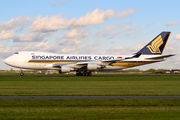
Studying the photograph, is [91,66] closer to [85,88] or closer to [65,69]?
[65,69]

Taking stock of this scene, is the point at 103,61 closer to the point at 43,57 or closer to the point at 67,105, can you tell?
the point at 43,57

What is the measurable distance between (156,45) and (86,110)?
42.6 meters

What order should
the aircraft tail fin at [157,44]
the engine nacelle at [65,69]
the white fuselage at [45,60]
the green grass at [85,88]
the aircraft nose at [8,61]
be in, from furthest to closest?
1. the aircraft tail fin at [157,44]
2. the aircraft nose at [8,61]
3. the white fuselage at [45,60]
4. the engine nacelle at [65,69]
5. the green grass at [85,88]

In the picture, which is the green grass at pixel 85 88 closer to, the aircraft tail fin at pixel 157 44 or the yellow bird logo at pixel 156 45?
the aircraft tail fin at pixel 157 44

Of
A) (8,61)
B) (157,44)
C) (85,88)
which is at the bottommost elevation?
(85,88)

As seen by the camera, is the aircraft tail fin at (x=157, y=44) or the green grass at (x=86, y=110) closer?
the green grass at (x=86, y=110)

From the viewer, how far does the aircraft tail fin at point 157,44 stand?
50.2 metres

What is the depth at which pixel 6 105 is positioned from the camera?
39.9 feet

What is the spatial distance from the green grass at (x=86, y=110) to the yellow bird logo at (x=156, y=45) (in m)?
37.9

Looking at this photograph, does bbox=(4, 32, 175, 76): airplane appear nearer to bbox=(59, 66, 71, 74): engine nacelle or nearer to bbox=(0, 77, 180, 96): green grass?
bbox=(59, 66, 71, 74): engine nacelle

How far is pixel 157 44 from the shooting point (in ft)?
165

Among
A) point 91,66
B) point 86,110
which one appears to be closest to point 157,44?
point 91,66

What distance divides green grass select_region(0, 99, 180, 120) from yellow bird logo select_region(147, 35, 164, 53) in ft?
124

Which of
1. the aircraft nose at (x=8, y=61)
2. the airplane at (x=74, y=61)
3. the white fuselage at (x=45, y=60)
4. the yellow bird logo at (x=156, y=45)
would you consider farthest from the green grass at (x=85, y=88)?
the yellow bird logo at (x=156, y=45)
